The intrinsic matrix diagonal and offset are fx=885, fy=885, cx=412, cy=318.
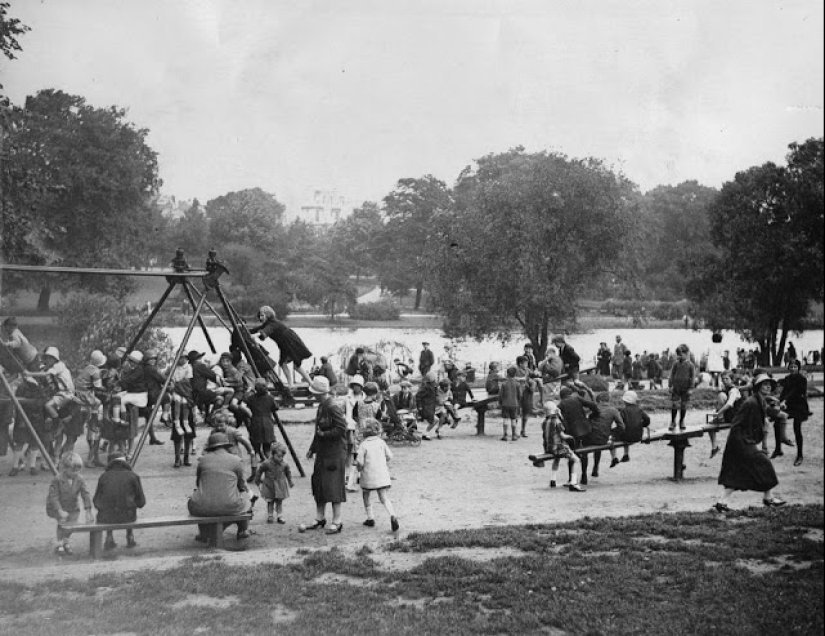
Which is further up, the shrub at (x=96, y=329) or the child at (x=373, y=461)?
the shrub at (x=96, y=329)

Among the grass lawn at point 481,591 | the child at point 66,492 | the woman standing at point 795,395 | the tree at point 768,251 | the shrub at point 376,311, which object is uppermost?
the tree at point 768,251

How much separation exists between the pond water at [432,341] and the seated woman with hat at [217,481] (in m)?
8.17

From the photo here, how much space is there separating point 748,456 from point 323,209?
8446 mm

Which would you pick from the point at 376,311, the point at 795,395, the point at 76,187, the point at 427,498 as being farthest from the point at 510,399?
the point at 76,187

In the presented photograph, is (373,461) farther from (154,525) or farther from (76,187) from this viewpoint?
(76,187)

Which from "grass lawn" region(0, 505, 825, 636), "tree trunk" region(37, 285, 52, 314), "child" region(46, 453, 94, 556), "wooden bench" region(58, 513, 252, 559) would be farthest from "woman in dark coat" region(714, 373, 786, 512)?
"tree trunk" region(37, 285, 52, 314)

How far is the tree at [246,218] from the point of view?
Result: 15680 mm

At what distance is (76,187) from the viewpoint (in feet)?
61.1

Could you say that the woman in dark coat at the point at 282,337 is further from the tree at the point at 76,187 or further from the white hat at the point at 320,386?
the tree at the point at 76,187

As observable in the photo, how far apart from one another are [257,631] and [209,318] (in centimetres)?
1276

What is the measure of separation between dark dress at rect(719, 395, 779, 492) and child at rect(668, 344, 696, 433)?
4.95 m

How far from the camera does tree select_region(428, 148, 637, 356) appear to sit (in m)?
19.0

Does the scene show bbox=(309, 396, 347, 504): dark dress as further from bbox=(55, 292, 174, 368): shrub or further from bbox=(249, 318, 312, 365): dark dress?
bbox=(55, 292, 174, 368): shrub

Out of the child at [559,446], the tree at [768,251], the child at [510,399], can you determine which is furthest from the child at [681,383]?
the child at [559,446]
